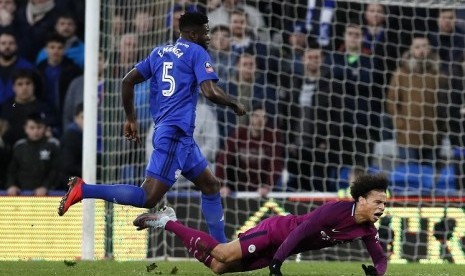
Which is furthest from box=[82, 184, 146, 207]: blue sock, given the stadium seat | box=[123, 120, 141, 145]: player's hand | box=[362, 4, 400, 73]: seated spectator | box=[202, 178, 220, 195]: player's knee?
box=[362, 4, 400, 73]: seated spectator

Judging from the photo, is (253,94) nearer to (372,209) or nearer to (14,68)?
(14,68)

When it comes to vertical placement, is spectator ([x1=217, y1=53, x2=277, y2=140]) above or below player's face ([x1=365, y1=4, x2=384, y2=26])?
below

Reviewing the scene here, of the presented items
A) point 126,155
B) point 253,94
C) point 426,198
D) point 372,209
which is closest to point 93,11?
point 126,155

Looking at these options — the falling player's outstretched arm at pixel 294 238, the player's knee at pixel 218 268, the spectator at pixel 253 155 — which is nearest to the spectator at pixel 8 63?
the spectator at pixel 253 155

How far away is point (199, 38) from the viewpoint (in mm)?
9711

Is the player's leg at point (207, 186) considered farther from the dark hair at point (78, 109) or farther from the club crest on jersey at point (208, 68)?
the dark hair at point (78, 109)

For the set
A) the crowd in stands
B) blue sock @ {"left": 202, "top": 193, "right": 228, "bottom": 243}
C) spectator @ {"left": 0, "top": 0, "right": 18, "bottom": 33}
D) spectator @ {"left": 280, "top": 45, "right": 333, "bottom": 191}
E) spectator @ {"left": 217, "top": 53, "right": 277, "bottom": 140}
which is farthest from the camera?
spectator @ {"left": 0, "top": 0, "right": 18, "bottom": 33}

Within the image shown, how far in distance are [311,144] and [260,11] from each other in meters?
1.84

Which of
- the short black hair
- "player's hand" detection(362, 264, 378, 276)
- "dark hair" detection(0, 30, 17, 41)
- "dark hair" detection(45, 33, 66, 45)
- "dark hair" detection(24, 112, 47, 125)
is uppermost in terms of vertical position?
"dark hair" detection(0, 30, 17, 41)

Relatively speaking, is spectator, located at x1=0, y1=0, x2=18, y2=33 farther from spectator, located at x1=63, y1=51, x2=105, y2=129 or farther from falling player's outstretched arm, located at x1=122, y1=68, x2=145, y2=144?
falling player's outstretched arm, located at x1=122, y1=68, x2=145, y2=144

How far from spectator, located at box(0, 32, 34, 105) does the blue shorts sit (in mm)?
6045

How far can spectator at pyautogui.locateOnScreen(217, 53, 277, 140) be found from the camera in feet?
46.6

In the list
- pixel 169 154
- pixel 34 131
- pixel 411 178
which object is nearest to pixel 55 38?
pixel 34 131

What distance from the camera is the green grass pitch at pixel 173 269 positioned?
949 cm
